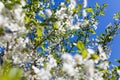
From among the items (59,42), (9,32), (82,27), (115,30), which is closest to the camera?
(9,32)

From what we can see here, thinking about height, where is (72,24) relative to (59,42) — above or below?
below

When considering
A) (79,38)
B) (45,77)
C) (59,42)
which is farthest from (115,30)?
(45,77)

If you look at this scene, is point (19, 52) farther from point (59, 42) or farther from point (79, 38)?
point (79, 38)

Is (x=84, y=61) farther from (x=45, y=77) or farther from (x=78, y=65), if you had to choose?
(x=45, y=77)

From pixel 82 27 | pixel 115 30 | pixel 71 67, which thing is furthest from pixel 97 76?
pixel 115 30

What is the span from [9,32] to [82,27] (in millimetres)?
Answer: 7203

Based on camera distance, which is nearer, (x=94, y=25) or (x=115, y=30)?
(x=94, y=25)

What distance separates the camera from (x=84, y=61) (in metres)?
2.73

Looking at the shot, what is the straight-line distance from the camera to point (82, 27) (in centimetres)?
990

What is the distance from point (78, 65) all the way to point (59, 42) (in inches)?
230

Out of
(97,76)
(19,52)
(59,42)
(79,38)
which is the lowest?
(97,76)

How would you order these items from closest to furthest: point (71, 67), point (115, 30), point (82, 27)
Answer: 1. point (71, 67)
2. point (82, 27)
3. point (115, 30)

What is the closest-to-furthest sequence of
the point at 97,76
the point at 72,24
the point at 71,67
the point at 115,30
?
the point at 71,67 → the point at 97,76 → the point at 72,24 → the point at 115,30

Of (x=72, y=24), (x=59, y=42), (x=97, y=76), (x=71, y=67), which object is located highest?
(x=59, y=42)
